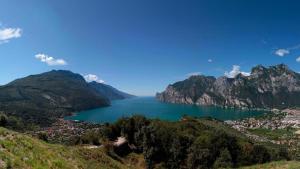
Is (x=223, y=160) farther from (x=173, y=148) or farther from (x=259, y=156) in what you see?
(x=259, y=156)

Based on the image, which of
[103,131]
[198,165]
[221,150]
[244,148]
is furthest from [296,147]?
[103,131]

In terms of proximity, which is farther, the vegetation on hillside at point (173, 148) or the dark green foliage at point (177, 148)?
the dark green foliage at point (177, 148)

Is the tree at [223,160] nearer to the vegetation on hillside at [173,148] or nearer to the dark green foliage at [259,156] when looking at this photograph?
the vegetation on hillside at [173,148]

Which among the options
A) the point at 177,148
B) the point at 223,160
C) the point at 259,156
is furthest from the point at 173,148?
the point at 259,156

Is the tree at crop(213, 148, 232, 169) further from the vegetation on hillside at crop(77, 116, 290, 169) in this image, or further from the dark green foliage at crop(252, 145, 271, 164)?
the dark green foliage at crop(252, 145, 271, 164)

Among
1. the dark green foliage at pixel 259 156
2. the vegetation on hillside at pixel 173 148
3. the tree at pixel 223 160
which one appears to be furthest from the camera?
the dark green foliage at pixel 259 156

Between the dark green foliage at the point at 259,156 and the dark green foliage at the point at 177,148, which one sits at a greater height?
the dark green foliage at the point at 177,148

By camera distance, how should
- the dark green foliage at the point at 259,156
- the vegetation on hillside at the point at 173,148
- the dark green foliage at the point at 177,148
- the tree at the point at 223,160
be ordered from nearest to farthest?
the tree at the point at 223,160 → the vegetation on hillside at the point at 173,148 → the dark green foliage at the point at 177,148 → the dark green foliage at the point at 259,156

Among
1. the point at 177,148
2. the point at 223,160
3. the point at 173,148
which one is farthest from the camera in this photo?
the point at 177,148

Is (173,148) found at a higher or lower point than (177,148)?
higher

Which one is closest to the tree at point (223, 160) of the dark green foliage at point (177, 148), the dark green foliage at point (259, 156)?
the dark green foliage at point (177, 148)

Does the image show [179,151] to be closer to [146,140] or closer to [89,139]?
[146,140]
